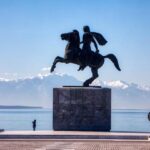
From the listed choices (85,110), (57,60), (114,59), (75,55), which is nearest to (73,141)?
(85,110)

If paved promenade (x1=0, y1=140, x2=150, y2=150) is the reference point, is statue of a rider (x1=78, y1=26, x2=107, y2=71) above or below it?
above

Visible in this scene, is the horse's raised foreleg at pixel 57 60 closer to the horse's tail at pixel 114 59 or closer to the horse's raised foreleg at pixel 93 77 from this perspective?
the horse's raised foreleg at pixel 93 77

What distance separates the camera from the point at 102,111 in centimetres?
3631

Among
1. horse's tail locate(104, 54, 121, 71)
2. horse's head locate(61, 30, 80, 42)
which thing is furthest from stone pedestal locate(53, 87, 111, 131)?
horse's head locate(61, 30, 80, 42)

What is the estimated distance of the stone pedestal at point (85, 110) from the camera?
36.3m

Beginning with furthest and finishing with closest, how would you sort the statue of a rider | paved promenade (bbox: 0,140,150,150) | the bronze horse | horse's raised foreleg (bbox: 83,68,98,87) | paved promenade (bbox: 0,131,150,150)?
1. horse's raised foreleg (bbox: 83,68,98,87)
2. the statue of a rider
3. the bronze horse
4. paved promenade (bbox: 0,131,150,150)
5. paved promenade (bbox: 0,140,150,150)

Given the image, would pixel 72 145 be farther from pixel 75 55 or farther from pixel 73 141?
pixel 75 55

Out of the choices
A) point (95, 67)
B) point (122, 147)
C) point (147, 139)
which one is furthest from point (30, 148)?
point (95, 67)

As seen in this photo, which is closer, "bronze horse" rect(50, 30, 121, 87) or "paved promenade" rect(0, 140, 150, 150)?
"paved promenade" rect(0, 140, 150, 150)

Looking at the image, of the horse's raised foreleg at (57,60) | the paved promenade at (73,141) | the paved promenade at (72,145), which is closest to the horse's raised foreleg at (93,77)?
the horse's raised foreleg at (57,60)

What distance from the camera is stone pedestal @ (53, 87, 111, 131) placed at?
36281mm

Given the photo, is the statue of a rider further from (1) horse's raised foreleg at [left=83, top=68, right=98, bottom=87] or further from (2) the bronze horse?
(1) horse's raised foreleg at [left=83, top=68, right=98, bottom=87]

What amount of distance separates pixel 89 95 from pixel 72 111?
1.20 metres

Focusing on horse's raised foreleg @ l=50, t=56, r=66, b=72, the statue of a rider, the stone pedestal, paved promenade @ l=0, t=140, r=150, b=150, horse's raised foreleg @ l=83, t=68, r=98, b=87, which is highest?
the statue of a rider
